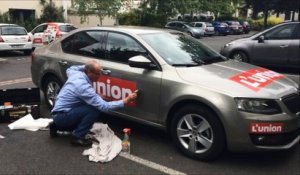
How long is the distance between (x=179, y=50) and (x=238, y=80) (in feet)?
3.52

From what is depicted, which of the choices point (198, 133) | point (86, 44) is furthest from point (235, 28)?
point (198, 133)

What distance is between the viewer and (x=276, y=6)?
139 ft

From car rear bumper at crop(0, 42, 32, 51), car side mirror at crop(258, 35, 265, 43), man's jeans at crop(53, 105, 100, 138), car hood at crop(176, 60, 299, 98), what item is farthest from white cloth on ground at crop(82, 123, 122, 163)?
car rear bumper at crop(0, 42, 32, 51)

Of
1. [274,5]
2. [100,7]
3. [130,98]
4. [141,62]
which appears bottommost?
[130,98]

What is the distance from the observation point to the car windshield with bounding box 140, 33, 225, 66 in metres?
5.15

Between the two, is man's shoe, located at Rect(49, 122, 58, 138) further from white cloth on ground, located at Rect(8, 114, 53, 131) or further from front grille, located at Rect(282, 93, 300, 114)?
front grille, located at Rect(282, 93, 300, 114)

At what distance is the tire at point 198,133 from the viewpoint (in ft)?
14.5

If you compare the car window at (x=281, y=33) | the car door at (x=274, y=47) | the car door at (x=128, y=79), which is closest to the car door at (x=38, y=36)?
the car door at (x=274, y=47)

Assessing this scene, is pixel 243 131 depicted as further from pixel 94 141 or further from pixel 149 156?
pixel 94 141

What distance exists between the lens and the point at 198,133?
4.59m

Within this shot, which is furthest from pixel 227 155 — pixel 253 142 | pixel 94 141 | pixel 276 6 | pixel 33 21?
pixel 276 6

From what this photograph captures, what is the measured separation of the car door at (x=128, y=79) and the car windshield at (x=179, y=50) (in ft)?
0.69

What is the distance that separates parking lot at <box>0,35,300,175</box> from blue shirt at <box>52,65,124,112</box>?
0.54m

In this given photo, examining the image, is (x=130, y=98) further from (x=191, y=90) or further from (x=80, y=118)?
(x=191, y=90)
